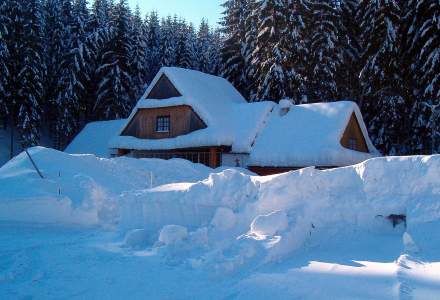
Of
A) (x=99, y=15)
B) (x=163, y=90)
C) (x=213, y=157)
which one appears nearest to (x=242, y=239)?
(x=213, y=157)

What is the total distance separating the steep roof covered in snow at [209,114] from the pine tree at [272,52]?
2.25 m

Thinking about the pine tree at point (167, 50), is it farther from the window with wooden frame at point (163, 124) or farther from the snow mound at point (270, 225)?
the snow mound at point (270, 225)

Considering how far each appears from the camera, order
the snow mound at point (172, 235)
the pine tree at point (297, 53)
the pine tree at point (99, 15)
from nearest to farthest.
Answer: the snow mound at point (172, 235) → the pine tree at point (297, 53) → the pine tree at point (99, 15)

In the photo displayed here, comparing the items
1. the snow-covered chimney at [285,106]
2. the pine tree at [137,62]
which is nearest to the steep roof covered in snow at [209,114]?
the snow-covered chimney at [285,106]

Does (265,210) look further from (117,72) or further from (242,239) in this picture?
(117,72)

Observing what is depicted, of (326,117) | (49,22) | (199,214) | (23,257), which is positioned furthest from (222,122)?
(49,22)

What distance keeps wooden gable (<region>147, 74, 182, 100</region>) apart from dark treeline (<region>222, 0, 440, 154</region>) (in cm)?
629

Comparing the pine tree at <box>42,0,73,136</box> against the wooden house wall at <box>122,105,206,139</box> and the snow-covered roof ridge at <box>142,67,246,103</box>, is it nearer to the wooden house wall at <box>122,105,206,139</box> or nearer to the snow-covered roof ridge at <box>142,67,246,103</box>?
the wooden house wall at <box>122,105,206,139</box>

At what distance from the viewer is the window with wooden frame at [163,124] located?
2618 cm

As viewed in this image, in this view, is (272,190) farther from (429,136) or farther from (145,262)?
(429,136)

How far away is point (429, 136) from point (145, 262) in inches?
829

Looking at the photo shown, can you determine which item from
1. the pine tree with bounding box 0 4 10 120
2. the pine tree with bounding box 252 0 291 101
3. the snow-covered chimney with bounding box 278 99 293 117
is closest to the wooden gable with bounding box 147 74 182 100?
the snow-covered chimney with bounding box 278 99 293 117

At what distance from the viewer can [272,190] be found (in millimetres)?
8562

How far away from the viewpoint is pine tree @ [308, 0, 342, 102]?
29.0 m
